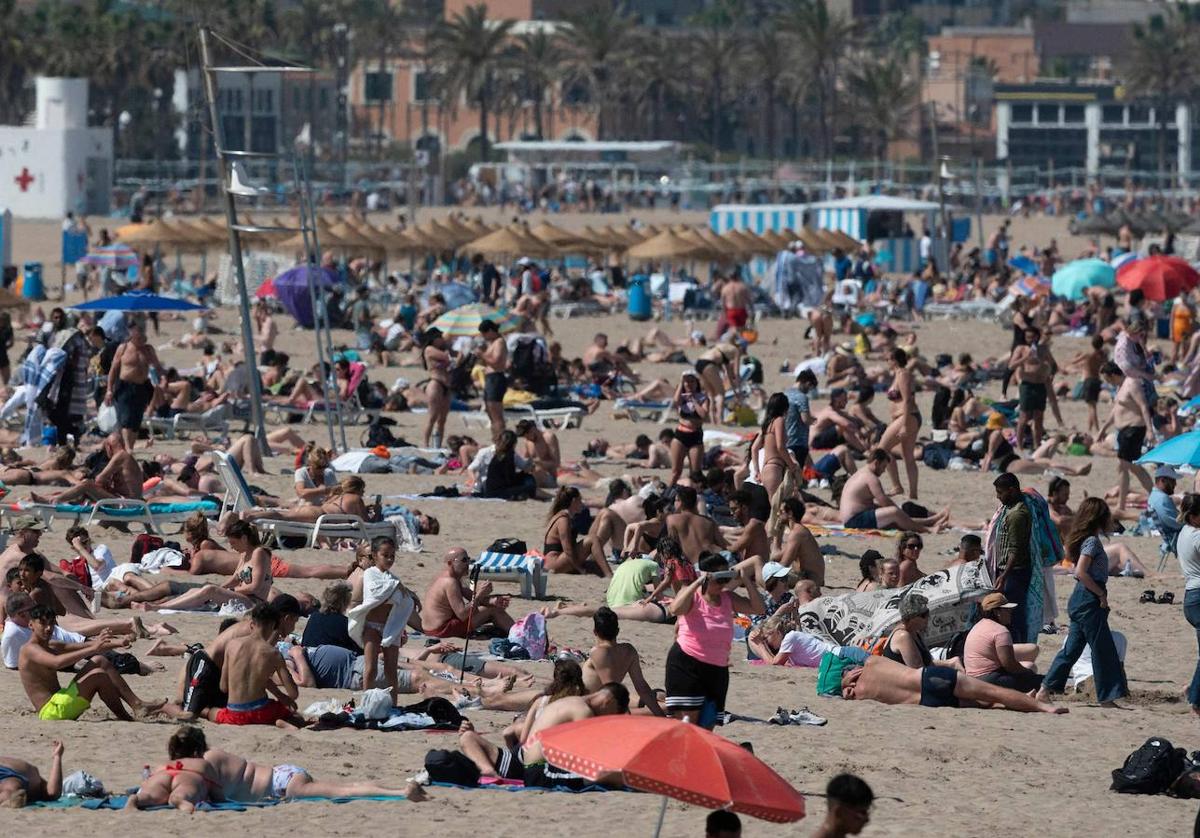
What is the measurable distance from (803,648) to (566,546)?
2.48m

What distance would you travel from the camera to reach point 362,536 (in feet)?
43.0

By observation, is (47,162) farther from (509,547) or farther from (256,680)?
(256,680)

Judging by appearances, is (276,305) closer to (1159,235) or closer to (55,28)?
(1159,235)

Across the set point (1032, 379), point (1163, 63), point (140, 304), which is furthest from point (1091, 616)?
point (1163, 63)

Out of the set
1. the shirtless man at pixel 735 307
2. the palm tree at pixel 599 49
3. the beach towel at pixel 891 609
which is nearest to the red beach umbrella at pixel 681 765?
the beach towel at pixel 891 609

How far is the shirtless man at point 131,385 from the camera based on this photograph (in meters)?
16.3

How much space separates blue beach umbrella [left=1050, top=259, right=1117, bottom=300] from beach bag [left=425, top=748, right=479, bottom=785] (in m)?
27.4

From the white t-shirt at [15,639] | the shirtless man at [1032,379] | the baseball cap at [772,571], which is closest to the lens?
the white t-shirt at [15,639]

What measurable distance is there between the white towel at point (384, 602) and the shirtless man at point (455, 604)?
109cm

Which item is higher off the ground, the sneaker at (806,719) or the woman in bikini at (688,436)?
the woman in bikini at (688,436)

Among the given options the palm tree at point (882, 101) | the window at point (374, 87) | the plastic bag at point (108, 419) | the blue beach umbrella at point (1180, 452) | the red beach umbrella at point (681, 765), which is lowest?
the plastic bag at point (108, 419)

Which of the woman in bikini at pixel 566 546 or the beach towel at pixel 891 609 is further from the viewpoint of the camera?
the woman in bikini at pixel 566 546

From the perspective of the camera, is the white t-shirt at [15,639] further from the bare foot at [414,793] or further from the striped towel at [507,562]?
the striped towel at [507,562]

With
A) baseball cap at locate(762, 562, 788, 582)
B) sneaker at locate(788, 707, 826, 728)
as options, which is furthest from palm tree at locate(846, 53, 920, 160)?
sneaker at locate(788, 707, 826, 728)
